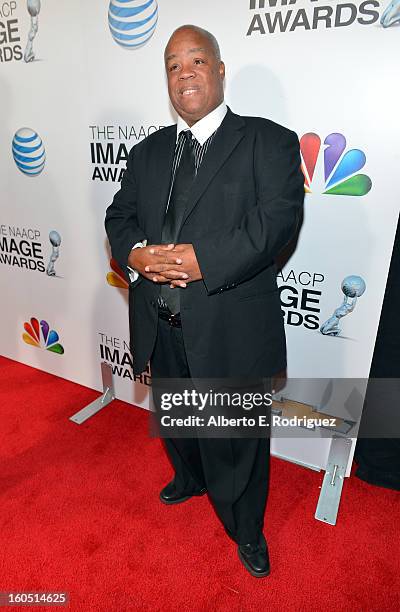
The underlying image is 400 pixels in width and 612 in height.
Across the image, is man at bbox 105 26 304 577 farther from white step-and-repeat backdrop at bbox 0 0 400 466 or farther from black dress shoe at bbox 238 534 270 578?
white step-and-repeat backdrop at bbox 0 0 400 466

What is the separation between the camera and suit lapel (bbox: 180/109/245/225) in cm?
145

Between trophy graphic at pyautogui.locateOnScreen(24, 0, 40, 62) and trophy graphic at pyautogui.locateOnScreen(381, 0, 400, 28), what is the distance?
1.78m

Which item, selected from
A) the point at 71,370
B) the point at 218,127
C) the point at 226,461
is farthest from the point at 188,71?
the point at 71,370

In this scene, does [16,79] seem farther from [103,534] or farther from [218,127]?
[103,534]

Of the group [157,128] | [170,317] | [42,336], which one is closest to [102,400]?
[42,336]

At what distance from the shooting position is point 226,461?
5.75 ft

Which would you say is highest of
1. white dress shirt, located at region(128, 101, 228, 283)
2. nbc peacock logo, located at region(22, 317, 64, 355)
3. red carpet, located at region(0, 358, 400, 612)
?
white dress shirt, located at region(128, 101, 228, 283)

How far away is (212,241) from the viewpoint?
140cm

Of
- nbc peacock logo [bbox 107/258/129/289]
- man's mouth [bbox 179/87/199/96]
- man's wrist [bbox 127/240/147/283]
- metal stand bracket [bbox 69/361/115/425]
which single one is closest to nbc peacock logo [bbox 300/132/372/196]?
man's mouth [bbox 179/87/199/96]

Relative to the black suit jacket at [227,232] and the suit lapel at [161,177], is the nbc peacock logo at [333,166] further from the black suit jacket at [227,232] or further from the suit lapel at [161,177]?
the suit lapel at [161,177]

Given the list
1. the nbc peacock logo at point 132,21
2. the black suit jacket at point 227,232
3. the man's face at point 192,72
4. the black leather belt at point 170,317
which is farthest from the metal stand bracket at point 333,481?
the nbc peacock logo at point 132,21

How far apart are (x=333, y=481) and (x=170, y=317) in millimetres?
1284

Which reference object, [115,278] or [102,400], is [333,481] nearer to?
[102,400]

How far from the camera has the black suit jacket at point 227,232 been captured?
139cm
